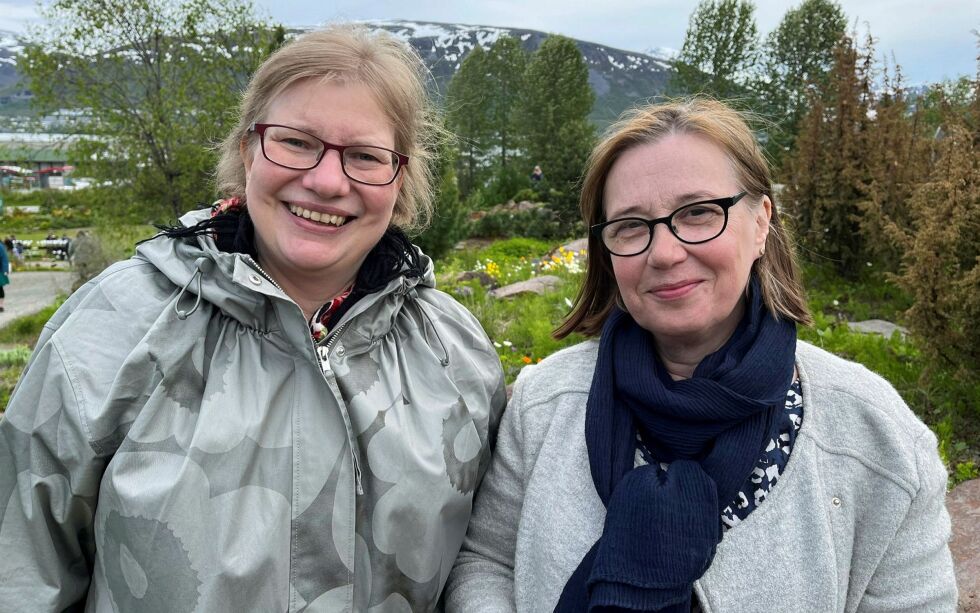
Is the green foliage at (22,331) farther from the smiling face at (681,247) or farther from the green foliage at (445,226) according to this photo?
the smiling face at (681,247)

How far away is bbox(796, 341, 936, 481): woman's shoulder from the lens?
5.81ft

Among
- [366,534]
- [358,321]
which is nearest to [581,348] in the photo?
[358,321]

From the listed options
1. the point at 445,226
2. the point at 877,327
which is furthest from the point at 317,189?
the point at 445,226

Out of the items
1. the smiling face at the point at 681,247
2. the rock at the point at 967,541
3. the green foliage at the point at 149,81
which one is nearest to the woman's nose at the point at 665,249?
the smiling face at the point at 681,247

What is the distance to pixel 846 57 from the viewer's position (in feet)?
28.4

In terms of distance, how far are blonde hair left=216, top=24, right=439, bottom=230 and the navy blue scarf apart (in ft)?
3.15

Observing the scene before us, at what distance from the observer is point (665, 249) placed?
1.85m

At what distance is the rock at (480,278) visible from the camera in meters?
9.30

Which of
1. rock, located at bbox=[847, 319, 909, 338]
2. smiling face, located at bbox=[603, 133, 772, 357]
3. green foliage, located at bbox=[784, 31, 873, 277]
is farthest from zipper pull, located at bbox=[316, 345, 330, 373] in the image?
green foliage, located at bbox=[784, 31, 873, 277]

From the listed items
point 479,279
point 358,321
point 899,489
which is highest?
point 358,321

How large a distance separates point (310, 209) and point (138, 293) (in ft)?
1.68

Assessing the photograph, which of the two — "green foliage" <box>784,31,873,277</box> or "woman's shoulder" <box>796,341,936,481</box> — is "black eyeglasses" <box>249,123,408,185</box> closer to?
"woman's shoulder" <box>796,341,936,481</box>

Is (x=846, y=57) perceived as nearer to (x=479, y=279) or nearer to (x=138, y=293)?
(x=479, y=279)

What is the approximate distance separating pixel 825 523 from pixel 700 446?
0.35m
